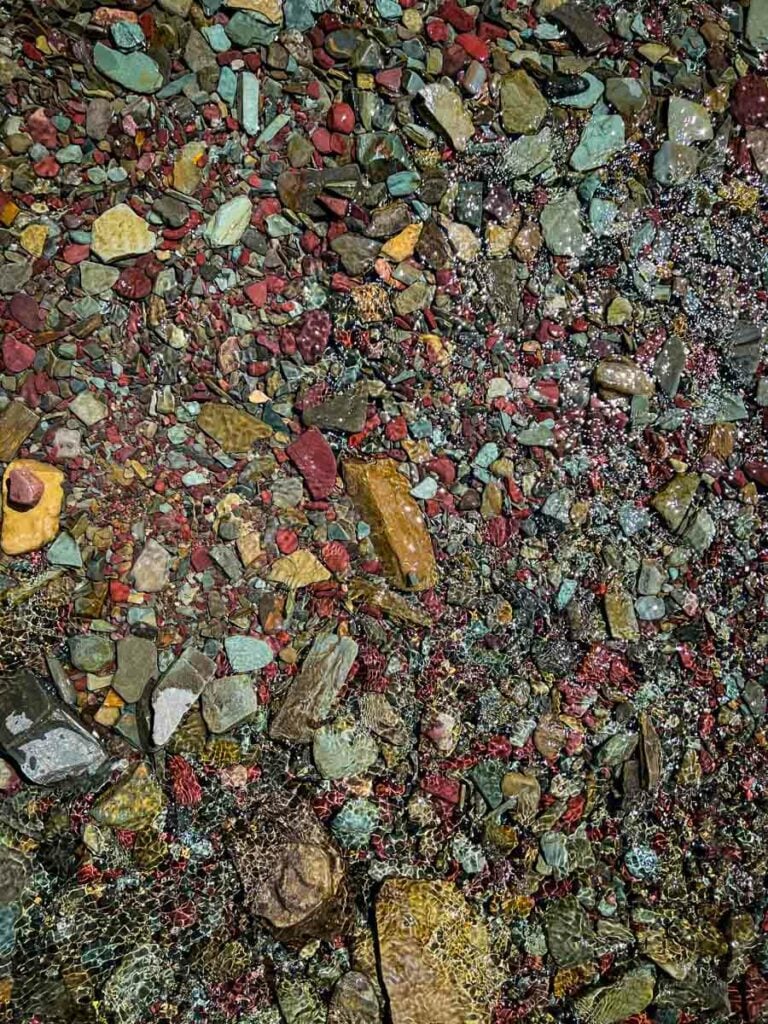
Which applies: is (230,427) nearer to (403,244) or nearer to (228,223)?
(228,223)

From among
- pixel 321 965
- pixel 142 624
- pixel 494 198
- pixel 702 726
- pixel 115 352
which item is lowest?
pixel 321 965

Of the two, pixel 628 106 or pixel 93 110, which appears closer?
pixel 93 110

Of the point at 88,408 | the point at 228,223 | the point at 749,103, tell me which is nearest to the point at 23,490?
the point at 88,408

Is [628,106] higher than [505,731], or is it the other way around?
[628,106]

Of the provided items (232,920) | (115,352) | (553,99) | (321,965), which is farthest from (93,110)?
(321,965)

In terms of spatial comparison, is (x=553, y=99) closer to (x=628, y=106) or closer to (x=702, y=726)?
(x=628, y=106)

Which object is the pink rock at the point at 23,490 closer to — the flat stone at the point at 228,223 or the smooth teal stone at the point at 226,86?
the flat stone at the point at 228,223

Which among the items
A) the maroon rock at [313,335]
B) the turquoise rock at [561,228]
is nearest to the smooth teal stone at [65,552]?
the maroon rock at [313,335]
